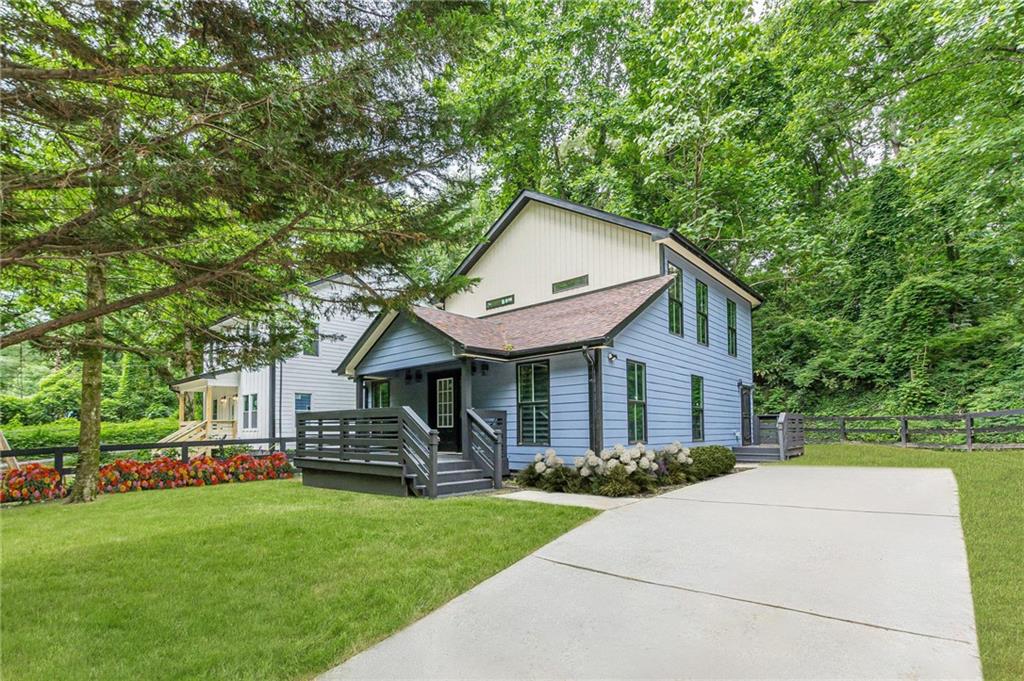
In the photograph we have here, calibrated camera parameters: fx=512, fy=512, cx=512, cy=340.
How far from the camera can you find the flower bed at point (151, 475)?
9109mm

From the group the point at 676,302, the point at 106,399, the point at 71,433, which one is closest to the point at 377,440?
the point at 676,302

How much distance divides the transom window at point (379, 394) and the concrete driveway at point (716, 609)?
8009mm

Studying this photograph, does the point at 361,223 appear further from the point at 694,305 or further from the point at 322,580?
the point at 694,305

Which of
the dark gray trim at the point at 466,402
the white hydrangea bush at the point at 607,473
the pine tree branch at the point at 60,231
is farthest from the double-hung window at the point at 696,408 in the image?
the pine tree branch at the point at 60,231

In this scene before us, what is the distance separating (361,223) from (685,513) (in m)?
5.22

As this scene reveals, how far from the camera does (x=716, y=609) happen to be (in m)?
3.51

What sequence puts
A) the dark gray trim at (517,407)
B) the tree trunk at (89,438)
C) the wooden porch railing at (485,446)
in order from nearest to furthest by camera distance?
the tree trunk at (89,438) < the wooden porch railing at (485,446) < the dark gray trim at (517,407)

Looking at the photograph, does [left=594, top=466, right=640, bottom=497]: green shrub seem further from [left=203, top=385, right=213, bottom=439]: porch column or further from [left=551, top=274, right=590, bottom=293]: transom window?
[left=203, top=385, right=213, bottom=439]: porch column

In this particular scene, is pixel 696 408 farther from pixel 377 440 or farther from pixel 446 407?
pixel 377 440

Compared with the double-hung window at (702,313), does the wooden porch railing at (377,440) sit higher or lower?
lower

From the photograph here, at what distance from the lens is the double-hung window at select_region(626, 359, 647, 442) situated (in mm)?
10219

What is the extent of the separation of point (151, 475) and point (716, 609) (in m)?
11.5

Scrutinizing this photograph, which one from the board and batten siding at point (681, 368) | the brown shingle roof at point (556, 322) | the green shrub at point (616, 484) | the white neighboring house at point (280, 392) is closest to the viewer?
the green shrub at point (616, 484)

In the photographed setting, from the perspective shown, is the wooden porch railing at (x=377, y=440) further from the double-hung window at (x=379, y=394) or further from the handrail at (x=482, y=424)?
the double-hung window at (x=379, y=394)
